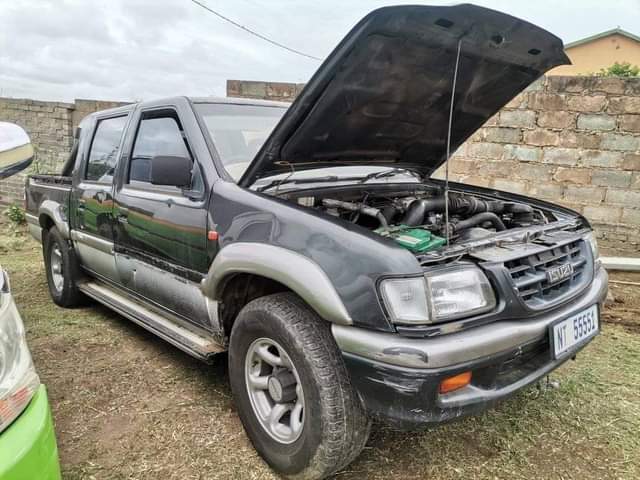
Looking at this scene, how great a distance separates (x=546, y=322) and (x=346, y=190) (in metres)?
1.27

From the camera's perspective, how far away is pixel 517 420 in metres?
2.57

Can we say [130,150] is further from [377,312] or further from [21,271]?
[21,271]

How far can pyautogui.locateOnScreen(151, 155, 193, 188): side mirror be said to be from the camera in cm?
242

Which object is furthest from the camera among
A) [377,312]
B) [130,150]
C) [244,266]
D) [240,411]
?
[130,150]

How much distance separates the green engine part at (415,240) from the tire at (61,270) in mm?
3130

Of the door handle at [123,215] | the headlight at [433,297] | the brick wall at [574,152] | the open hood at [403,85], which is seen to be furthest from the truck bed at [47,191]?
the brick wall at [574,152]

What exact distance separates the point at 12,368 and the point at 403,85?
87.3 inches

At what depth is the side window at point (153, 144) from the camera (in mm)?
2791

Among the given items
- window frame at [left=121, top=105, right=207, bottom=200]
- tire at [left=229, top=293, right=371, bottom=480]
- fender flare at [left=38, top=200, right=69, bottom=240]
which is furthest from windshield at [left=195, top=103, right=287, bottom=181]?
fender flare at [left=38, top=200, right=69, bottom=240]

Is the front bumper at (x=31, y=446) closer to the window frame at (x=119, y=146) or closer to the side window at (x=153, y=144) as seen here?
the side window at (x=153, y=144)

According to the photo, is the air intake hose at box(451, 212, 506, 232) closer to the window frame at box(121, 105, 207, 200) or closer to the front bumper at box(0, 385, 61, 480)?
the window frame at box(121, 105, 207, 200)

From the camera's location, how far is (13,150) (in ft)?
5.76

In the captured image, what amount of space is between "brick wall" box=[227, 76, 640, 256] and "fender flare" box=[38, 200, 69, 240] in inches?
184

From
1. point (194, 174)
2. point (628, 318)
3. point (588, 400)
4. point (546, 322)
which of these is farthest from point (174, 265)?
point (628, 318)
